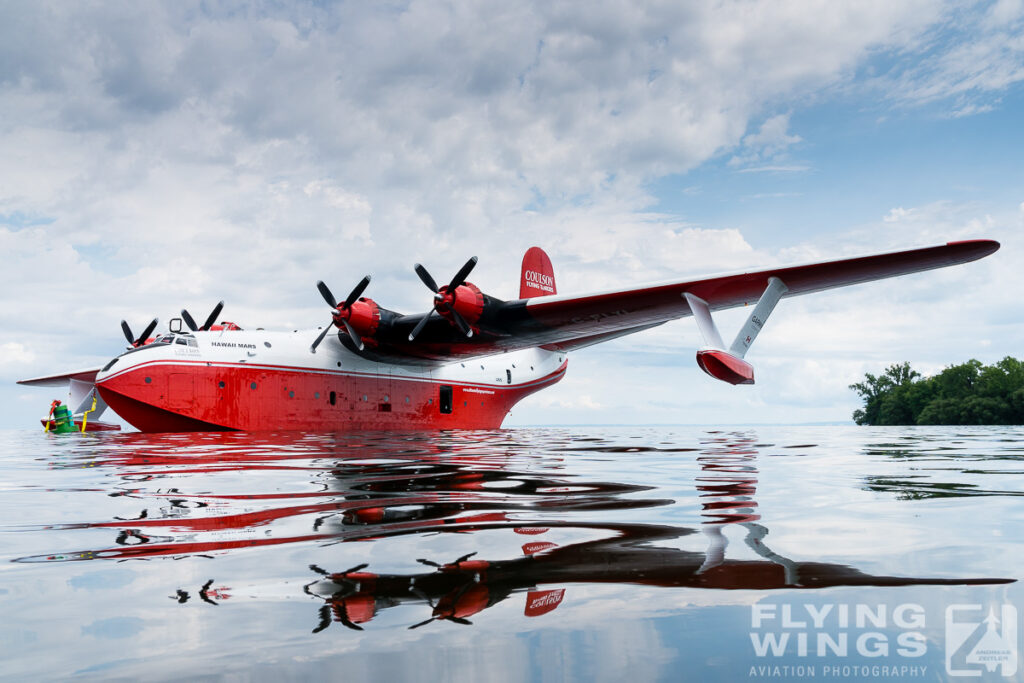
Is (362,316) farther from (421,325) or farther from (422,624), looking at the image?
(422,624)

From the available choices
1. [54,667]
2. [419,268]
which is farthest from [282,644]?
[419,268]

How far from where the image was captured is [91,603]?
183 centimetres

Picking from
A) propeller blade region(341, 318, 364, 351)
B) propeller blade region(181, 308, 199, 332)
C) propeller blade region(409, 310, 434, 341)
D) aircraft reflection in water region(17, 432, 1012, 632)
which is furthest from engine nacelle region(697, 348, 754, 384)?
propeller blade region(181, 308, 199, 332)

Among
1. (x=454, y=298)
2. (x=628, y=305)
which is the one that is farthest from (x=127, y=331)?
(x=628, y=305)

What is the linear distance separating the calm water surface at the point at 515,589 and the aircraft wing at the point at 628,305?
1222cm

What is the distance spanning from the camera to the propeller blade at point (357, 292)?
20656 mm

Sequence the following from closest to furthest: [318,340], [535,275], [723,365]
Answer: [723,365]
[318,340]
[535,275]

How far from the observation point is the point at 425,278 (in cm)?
1917

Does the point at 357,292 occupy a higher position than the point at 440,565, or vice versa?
the point at 357,292

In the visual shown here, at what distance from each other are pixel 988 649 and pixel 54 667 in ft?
6.42

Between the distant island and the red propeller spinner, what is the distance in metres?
57.6

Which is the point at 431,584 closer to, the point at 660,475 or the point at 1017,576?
the point at 1017,576

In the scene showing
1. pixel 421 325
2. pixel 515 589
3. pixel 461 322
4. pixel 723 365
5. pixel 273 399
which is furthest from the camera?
pixel 273 399

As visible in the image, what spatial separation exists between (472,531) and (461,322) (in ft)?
52.2
